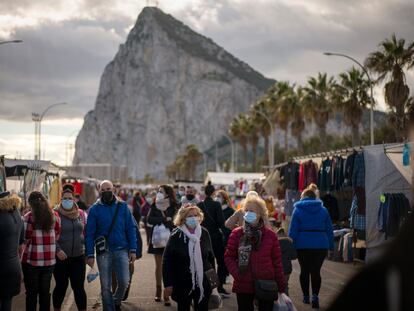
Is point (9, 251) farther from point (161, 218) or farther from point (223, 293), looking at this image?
point (223, 293)

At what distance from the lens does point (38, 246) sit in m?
9.43

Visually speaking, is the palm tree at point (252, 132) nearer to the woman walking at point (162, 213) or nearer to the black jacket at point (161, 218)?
the woman walking at point (162, 213)

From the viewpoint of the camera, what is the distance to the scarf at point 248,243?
785cm

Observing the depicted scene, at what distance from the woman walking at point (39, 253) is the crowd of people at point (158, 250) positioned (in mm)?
13

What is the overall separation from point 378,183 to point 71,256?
904cm

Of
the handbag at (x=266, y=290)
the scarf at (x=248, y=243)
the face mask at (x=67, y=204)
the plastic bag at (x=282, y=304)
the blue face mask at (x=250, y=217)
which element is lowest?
the plastic bag at (x=282, y=304)

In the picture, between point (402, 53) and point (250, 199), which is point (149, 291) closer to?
point (250, 199)

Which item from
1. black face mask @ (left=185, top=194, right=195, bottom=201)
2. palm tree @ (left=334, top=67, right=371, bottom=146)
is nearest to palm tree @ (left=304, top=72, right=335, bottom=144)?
palm tree @ (left=334, top=67, right=371, bottom=146)

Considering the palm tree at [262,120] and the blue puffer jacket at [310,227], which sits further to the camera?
the palm tree at [262,120]

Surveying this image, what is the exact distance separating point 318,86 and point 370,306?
→ 48004mm

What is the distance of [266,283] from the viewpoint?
777 centimetres

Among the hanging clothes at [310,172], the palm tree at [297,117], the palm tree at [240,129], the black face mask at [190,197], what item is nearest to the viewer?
the black face mask at [190,197]

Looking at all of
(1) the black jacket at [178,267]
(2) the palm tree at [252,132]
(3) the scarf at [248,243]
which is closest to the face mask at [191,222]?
(1) the black jacket at [178,267]

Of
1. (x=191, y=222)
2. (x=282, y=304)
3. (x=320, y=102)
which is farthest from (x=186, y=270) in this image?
(x=320, y=102)
